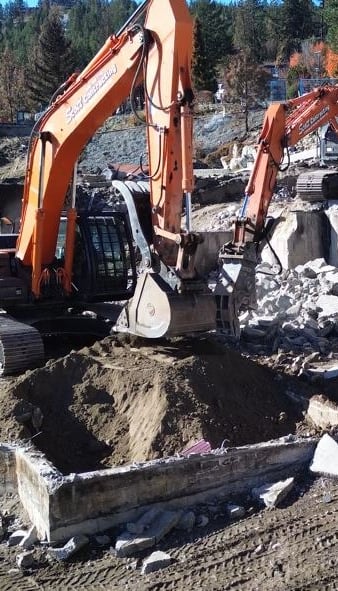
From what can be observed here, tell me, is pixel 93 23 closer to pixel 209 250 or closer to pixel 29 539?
pixel 209 250

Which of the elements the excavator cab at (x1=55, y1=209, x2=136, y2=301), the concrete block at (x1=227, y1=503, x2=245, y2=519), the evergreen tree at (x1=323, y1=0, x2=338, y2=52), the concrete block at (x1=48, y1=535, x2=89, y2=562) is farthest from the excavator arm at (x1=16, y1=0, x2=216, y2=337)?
the evergreen tree at (x1=323, y1=0, x2=338, y2=52)

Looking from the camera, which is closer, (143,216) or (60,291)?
(143,216)

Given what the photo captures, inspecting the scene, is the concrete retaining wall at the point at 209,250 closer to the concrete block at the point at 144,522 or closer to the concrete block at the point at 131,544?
the concrete block at the point at 144,522

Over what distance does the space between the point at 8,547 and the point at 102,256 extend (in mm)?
5416

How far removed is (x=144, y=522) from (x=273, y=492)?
1.07 metres

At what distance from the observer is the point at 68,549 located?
203 inches

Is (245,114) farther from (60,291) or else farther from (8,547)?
(8,547)

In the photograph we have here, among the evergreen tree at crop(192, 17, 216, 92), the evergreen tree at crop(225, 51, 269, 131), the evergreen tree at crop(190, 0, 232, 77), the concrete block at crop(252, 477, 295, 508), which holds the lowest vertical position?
the concrete block at crop(252, 477, 295, 508)

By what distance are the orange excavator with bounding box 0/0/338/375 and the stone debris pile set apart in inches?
59.9


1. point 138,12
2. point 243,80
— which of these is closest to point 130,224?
point 138,12

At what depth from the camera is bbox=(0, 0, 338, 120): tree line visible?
4866 centimetres

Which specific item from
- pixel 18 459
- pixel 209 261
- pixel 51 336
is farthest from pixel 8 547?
pixel 209 261

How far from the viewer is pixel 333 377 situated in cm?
894

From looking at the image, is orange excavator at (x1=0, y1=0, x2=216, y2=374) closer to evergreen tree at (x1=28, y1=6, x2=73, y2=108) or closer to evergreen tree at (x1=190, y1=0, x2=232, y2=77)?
evergreen tree at (x1=190, y1=0, x2=232, y2=77)
